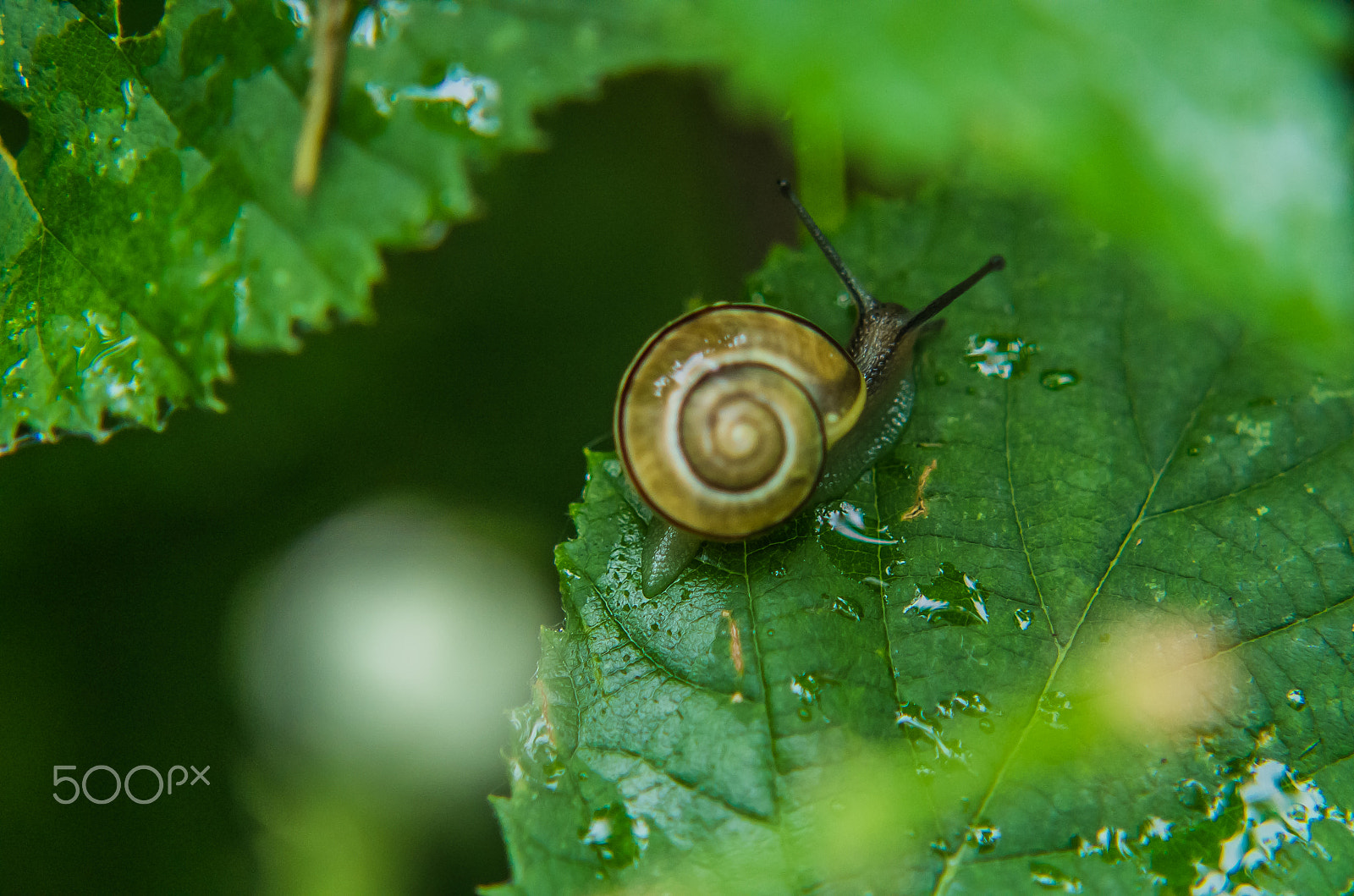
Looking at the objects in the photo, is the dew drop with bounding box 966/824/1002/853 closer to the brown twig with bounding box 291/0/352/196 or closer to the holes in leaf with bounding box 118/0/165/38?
the brown twig with bounding box 291/0/352/196

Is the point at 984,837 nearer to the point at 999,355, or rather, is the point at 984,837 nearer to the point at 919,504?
the point at 919,504

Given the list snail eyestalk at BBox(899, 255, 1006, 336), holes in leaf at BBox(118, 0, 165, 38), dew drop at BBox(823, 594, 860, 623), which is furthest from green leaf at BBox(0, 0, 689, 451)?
dew drop at BBox(823, 594, 860, 623)

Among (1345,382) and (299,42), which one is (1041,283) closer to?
(1345,382)

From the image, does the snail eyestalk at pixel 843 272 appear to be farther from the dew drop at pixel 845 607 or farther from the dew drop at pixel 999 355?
the dew drop at pixel 845 607

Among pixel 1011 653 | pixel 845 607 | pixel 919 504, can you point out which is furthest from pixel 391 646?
pixel 1011 653

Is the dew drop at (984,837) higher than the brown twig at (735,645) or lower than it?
lower

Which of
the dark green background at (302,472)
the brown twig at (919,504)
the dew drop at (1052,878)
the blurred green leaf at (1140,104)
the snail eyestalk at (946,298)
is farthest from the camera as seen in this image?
the dark green background at (302,472)

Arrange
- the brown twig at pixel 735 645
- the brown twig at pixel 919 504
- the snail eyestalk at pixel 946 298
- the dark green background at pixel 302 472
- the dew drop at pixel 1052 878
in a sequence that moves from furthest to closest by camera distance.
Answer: the dark green background at pixel 302 472
the snail eyestalk at pixel 946 298
the brown twig at pixel 919 504
the brown twig at pixel 735 645
the dew drop at pixel 1052 878

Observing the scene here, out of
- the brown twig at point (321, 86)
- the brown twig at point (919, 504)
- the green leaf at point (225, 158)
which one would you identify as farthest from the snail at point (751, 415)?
the brown twig at point (321, 86)
